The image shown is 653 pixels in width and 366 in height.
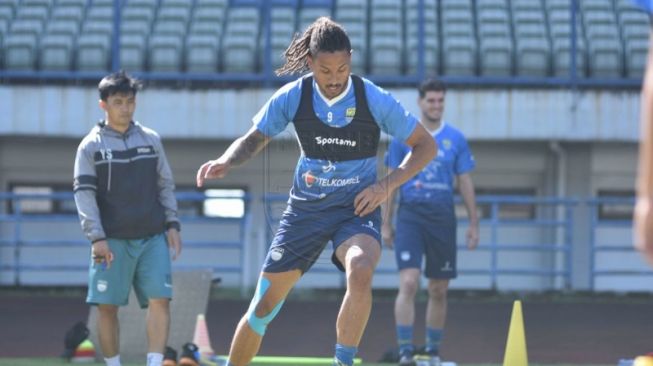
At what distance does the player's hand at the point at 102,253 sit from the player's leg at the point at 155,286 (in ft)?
0.68

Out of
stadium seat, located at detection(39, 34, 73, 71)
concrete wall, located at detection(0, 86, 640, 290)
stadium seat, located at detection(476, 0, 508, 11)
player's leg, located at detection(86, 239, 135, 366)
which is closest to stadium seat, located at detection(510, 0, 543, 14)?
stadium seat, located at detection(476, 0, 508, 11)

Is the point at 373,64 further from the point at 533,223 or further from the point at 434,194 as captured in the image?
the point at 434,194

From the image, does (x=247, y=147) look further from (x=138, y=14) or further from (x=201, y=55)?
(x=138, y=14)

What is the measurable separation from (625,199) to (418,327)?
15.4 feet

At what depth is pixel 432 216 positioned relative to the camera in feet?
33.0

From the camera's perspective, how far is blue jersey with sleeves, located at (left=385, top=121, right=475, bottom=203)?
10.1 metres

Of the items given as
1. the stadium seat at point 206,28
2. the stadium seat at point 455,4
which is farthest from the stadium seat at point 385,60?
the stadium seat at point 206,28

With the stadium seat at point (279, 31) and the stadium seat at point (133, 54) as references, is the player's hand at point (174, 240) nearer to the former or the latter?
the stadium seat at point (279, 31)

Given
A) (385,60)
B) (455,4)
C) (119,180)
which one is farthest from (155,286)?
(455,4)

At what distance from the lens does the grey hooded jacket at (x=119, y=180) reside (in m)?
8.40

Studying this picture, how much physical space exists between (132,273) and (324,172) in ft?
7.21

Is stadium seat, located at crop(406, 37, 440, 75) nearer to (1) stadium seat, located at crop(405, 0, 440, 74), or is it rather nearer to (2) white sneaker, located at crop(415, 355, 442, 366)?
(1) stadium seat, located at crop(405, 0, 440, 74)

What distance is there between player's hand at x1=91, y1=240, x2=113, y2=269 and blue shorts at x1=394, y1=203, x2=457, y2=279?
256cm

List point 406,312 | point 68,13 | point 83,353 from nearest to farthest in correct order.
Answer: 1. point 406,312
2. point 83,353
3. point 68,13
